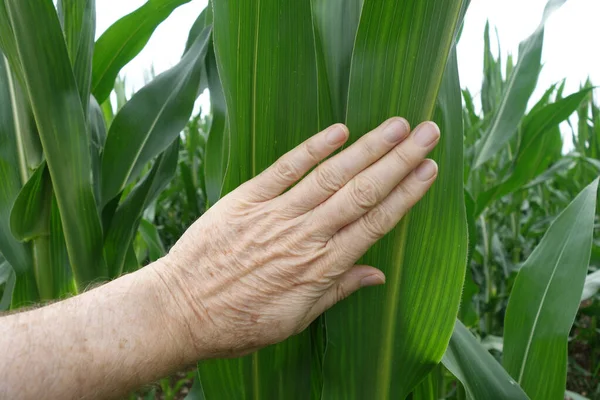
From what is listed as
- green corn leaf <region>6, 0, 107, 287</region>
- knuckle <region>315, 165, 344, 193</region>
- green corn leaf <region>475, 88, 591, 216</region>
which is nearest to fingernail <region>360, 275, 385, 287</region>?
knuckle <region>315, 165, 344, 193</region>

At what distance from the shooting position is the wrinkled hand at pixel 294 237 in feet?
1.62

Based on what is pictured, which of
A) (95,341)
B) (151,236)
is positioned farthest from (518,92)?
(151,236)

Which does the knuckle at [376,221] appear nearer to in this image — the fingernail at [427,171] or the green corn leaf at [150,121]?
the fingernail at [427,171]

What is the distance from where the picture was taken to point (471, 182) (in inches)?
52.2

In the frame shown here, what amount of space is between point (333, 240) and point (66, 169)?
41cm

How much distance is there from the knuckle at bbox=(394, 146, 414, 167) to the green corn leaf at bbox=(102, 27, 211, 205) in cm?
48

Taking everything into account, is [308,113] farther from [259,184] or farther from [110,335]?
[110,335]

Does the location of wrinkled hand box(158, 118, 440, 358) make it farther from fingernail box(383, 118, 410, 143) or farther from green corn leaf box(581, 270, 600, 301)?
green corn leaf box(581, 270, 600, 301)

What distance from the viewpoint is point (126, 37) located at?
946 mm

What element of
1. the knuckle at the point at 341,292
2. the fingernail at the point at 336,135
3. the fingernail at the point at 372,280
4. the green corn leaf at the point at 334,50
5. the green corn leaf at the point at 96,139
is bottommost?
the knuckle at the point at 341,292

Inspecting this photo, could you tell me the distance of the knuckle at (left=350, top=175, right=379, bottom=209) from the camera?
489 millimetres

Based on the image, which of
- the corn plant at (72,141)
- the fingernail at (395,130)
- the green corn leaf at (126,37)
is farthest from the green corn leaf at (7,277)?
the fingernail at (395,130)

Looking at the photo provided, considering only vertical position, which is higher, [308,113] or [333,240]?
[308,113]

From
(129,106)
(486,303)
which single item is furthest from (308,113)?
(486,303)
